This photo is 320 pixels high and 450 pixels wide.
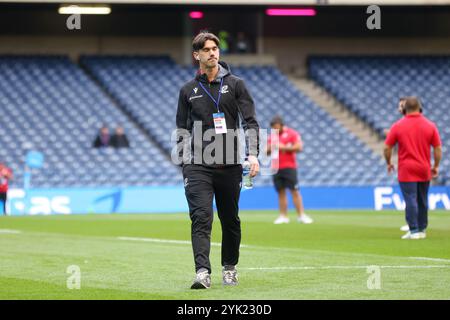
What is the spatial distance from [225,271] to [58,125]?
2553cm

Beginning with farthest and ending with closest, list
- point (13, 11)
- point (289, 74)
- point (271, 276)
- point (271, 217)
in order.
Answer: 1. point (289, 74)
2. point (13, 11)
3. point (271, 217)
4. point (271, 276)

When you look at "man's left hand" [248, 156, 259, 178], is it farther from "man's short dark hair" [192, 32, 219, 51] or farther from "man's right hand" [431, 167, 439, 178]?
"man's right hand" [431, 167, 439, 178]

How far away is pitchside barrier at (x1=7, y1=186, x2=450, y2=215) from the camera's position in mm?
28781

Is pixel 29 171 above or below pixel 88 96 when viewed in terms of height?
below

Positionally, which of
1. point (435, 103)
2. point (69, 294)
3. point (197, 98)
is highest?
point (435, 103)

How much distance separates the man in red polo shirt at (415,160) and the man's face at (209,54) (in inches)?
278

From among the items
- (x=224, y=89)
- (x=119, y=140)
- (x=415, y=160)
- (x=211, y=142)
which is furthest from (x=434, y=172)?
(x=119, y=140)

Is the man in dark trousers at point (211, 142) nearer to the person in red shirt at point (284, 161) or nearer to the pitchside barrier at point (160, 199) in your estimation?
the person in red shirt at point (284, 161)

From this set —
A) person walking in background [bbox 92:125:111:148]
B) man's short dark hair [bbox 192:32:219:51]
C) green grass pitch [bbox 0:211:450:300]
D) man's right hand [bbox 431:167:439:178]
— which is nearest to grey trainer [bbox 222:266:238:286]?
green grass pitch [bbox 0:211:450:300]

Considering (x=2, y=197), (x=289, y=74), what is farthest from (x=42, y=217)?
(x=289, y=74)

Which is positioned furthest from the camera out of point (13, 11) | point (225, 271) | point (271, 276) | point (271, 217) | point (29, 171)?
point (13, 11)

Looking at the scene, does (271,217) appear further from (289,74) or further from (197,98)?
(289,74)

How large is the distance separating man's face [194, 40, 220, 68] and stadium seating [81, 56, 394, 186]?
23.1 m

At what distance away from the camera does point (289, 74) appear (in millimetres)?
42312
